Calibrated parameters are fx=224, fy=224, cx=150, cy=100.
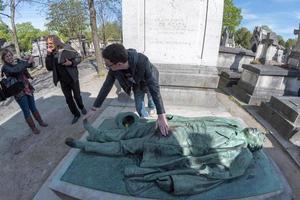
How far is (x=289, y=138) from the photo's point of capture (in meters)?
3.88

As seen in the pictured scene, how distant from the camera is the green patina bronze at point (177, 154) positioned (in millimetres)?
2158

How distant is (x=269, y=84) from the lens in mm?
5754

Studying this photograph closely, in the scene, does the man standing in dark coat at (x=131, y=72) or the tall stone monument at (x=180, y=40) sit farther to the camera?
the tall stone monument at (x=180, y=40)

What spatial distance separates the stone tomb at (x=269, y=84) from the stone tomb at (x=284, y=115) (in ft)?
2.79

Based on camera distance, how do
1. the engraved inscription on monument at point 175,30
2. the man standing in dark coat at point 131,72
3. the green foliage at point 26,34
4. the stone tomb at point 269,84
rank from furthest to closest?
1. the green foliage at point 26,34
2. the stone tomb at point 269,84
3. the engraved inscription on monument at point 175,30
4. the man standing in dark coat at point 131,72

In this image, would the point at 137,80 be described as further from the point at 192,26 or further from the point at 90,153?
the point at 192,26

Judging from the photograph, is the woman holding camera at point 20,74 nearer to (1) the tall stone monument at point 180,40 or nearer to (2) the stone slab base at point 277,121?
(1) the tall stone monument at point 180,40

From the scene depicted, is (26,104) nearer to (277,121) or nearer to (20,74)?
(20,74)

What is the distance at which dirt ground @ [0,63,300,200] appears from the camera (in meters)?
2.96

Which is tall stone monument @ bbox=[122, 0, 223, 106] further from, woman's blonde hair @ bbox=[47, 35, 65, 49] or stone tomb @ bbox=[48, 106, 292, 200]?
stone tomb @ bbox=[48, 106, 292, 200]

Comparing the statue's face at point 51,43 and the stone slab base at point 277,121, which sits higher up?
the statue's face at point 51,43

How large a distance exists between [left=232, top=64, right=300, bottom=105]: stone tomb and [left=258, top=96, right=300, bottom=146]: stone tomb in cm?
85

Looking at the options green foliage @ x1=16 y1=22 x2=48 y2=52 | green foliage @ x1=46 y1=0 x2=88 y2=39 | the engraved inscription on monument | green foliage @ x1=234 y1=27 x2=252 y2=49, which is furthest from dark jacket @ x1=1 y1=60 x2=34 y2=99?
green foliage @ x1=16 y1=22 x2=48 y2=52

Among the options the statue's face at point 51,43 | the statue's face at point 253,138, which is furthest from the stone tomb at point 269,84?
the statue's face at point 51,43
